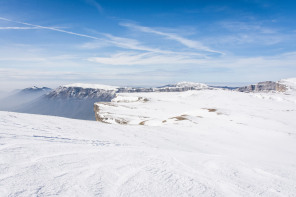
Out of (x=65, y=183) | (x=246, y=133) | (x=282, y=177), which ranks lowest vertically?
(x=246, y=133)

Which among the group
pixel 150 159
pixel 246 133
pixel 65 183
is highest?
pixel 65 183

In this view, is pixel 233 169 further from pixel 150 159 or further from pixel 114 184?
pixel 114 184

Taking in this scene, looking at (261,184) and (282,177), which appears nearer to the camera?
(261,184)

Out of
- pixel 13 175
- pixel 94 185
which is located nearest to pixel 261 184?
pixel 94 185

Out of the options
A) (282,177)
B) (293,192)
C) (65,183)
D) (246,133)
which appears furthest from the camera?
(246,133)

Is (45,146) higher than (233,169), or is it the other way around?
(45,146)

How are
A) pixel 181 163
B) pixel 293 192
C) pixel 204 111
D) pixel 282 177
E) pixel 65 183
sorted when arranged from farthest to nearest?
pixel 204 111 → pixel 181 163 → pixel 282 177 → pixel 293 192 → pixel 65 183

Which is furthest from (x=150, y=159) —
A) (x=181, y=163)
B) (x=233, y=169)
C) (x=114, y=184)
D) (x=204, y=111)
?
(x=204, y=111)

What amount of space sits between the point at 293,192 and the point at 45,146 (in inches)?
366

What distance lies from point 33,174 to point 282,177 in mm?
8754

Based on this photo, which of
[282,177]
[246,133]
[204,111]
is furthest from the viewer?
[204,111]

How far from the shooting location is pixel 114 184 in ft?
17.6

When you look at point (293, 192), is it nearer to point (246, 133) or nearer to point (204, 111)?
point (246, 133)

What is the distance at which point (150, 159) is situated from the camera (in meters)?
8.12
